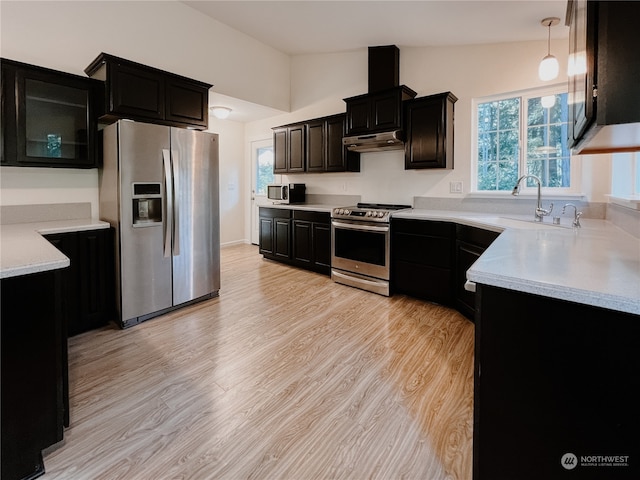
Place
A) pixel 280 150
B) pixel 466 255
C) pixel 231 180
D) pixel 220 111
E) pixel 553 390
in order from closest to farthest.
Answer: pixel 553 390, pixel 466 255, pixel 220 111, pixel 280 150, pixel 231 180

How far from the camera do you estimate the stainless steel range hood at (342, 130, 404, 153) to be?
3939 mm

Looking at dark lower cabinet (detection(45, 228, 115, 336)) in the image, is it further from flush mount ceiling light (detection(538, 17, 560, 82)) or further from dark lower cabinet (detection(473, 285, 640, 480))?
flush mount ceiling light (detection(538, 17, 560, 82))

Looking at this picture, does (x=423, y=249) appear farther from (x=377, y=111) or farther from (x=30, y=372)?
(x=30, y=372)

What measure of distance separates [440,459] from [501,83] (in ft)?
11.9

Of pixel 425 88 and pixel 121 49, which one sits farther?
pixel 425 88

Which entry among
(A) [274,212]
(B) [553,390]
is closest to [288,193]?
(A) [274,212]

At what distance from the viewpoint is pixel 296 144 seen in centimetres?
527

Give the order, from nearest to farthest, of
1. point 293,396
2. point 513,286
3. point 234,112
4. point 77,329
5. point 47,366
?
point 513,286 → point 47,366 → point 293,396 → point 77,329 → point 234,112

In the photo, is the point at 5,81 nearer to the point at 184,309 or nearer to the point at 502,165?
the point at 184,309

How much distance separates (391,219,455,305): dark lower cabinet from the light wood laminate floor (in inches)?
10.6

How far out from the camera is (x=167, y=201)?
3070mm

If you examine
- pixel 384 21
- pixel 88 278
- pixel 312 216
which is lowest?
pixel 88 278

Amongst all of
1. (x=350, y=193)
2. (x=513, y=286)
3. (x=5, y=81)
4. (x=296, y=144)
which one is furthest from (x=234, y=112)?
(x=513, y=286)

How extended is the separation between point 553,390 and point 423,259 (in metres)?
2.53
